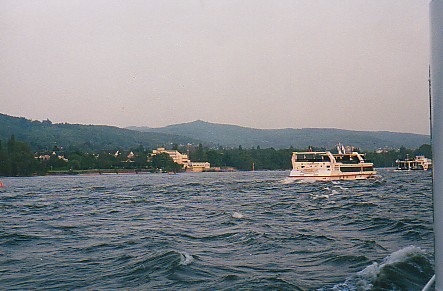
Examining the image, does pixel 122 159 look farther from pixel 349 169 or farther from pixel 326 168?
pixel 349 169

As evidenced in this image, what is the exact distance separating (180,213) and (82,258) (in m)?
9.04

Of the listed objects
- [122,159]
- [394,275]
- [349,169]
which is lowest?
Answer: [394,275]

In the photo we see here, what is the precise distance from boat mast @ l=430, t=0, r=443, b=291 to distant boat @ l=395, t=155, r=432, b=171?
8935cm

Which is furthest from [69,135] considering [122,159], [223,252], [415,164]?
[223,252]

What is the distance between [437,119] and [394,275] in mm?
5169

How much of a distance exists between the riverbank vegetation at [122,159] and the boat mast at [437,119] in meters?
70.2

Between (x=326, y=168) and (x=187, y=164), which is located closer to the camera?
(x=326, y=168)

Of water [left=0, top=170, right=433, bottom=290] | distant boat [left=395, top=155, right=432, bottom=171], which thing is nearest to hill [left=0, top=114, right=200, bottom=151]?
distant boat [left=395, top=155, right=432, bottom=171]

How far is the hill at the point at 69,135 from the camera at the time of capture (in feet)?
301

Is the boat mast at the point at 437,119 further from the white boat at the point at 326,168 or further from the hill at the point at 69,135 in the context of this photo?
the hill at the point at 69,135

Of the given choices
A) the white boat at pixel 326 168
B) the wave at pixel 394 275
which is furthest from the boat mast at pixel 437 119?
the white boat at pixel 326 168

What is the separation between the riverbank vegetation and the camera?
78500 millimetres

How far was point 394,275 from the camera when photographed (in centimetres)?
694

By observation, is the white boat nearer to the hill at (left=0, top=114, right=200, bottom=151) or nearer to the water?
the water
